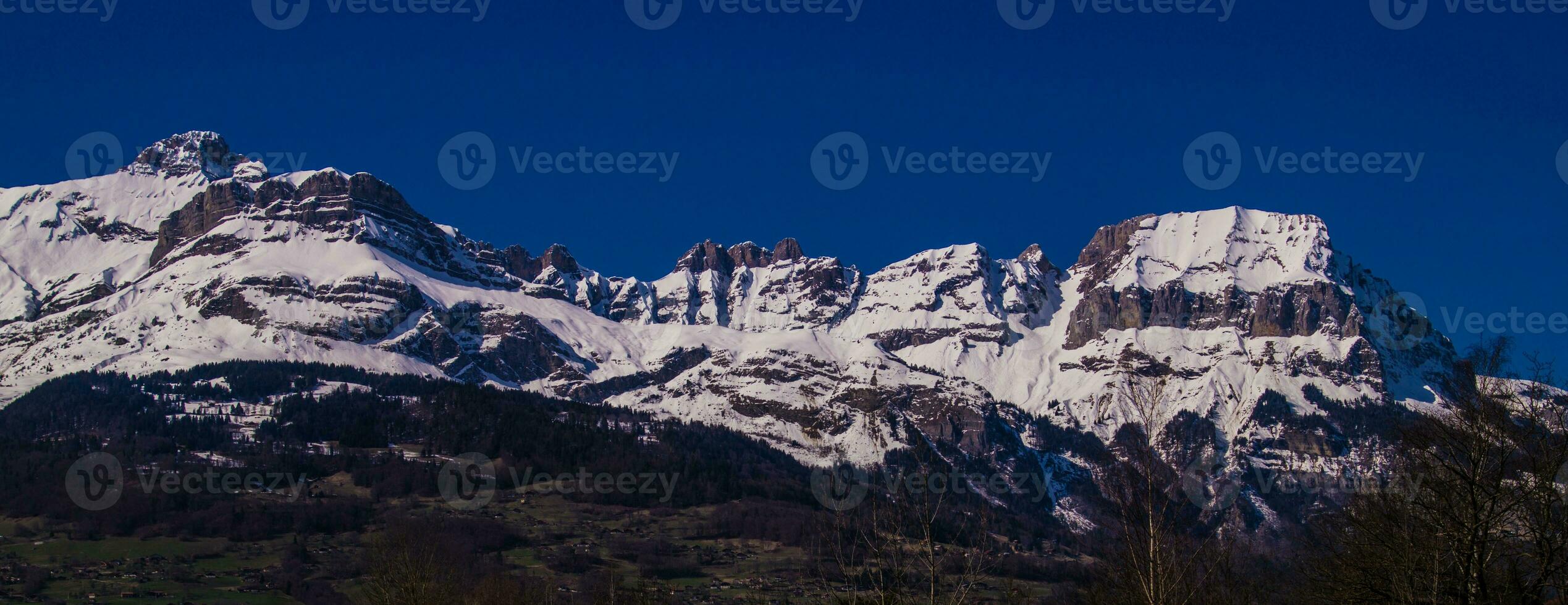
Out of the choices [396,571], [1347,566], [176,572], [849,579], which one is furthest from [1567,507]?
[176,572]

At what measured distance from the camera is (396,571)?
69125 mm

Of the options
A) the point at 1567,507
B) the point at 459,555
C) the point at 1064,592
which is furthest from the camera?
the point at 459,555

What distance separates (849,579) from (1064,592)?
141221mm

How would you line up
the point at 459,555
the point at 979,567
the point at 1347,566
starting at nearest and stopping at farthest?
the point at 979,567, the point at 1347,566, the point at 459,555

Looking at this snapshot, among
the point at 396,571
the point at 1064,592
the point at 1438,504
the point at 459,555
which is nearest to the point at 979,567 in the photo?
the point at 1438,504

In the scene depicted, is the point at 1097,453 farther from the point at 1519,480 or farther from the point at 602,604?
the point at 602,604

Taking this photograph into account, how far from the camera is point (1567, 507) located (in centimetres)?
3562

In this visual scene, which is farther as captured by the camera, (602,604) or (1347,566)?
(602,604)

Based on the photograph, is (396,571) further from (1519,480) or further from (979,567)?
(1519,480)

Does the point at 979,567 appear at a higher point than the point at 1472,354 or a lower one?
lower

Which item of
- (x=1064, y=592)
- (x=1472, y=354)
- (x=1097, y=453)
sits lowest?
(x=1064, y=592)

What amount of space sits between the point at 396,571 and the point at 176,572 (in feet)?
481

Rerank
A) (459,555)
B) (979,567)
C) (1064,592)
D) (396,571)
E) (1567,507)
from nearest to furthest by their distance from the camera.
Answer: (979,567) < (1567,507) < (396,571) < (1064,592) < (459,555)

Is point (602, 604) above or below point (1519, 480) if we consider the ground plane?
below
